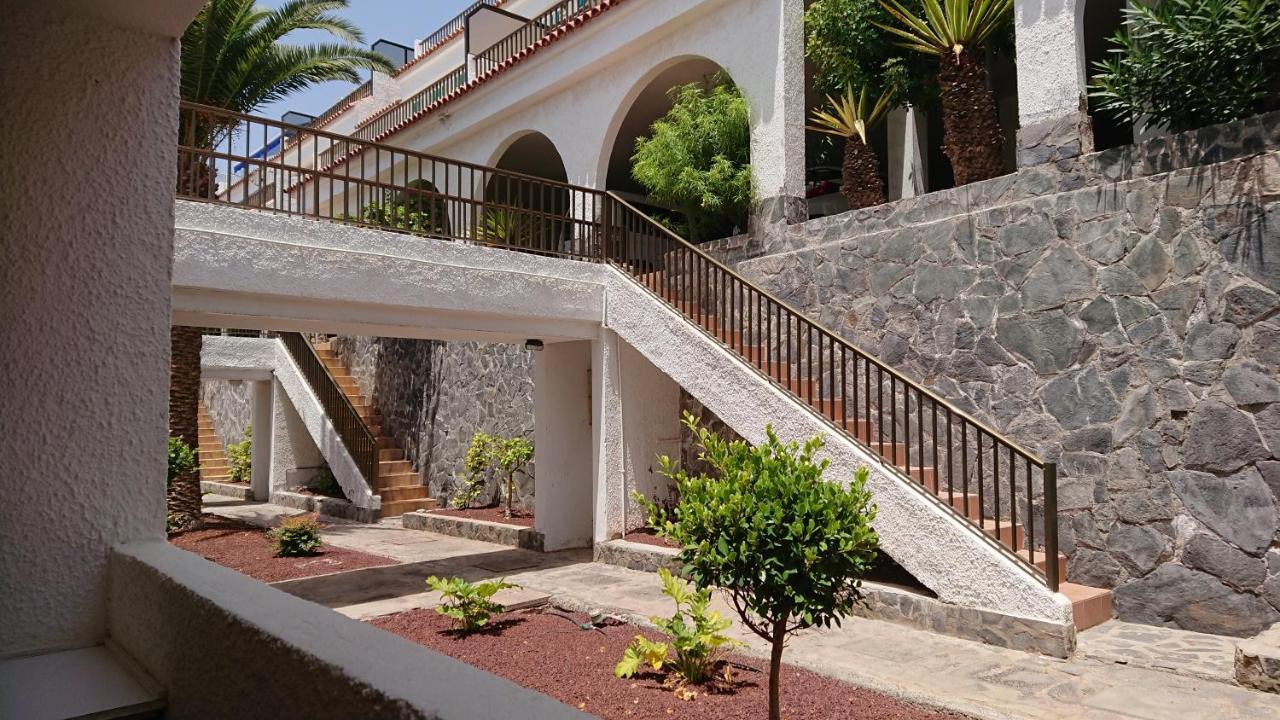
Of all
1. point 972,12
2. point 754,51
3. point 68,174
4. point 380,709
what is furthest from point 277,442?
point 380,709

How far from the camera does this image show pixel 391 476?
15320mm

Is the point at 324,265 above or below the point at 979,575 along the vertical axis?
above

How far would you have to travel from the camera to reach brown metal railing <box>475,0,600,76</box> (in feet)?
51.5

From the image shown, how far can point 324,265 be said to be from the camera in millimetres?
7879

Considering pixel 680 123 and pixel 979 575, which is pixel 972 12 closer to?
pixel 680 123

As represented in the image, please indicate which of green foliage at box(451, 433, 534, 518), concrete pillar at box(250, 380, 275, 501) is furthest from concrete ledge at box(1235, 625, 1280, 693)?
concrete pillar at box(250, 380, 275, 501)

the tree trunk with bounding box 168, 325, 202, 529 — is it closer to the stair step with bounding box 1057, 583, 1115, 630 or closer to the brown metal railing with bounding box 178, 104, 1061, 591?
the brown metal railing with bounding box 178, 104, 1061, 591

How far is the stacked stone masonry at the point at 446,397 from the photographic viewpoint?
1356 cm

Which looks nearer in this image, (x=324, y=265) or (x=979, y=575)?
(x=979, y=575)

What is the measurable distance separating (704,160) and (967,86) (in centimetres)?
354

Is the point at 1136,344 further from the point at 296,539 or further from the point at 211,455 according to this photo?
the point at 211,455

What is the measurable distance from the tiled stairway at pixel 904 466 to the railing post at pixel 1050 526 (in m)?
0.23

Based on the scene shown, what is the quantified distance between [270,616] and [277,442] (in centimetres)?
1679

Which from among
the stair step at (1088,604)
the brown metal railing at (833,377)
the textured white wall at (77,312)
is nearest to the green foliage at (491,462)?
the brown metal railing at (833,377)
